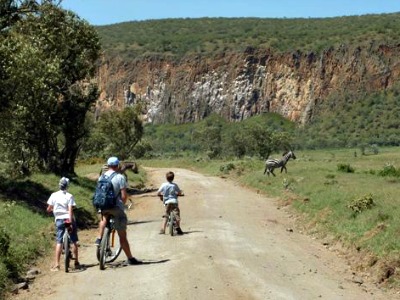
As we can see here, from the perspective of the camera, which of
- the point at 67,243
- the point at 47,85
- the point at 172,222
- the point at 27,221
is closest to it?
the point at 67,243

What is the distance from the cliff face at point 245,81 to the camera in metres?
136

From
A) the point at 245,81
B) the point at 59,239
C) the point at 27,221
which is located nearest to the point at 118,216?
the point at 59,239

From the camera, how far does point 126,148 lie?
2840 inches

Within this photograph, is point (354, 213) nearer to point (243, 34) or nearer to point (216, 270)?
point (216, 270)

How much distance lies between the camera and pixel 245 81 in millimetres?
158000

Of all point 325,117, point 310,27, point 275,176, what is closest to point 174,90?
point 310,27

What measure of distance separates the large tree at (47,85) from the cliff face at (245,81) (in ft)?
351

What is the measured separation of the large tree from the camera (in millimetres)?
25078

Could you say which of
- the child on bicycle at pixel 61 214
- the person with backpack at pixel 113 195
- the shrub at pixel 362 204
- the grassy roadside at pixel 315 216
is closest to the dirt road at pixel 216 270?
the child on bicycle at pixel 61 214

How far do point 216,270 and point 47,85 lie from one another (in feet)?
62.0

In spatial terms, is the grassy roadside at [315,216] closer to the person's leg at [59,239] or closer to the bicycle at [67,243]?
the person's leg at [59,239]

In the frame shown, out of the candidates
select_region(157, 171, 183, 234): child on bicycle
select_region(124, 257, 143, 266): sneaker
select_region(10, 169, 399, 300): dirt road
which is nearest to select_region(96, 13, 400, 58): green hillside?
select_region(10, 169, 399, 300): dirt road

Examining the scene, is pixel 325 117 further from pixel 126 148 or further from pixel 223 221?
pixel 223 221

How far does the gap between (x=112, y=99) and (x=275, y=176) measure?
5445 inches
